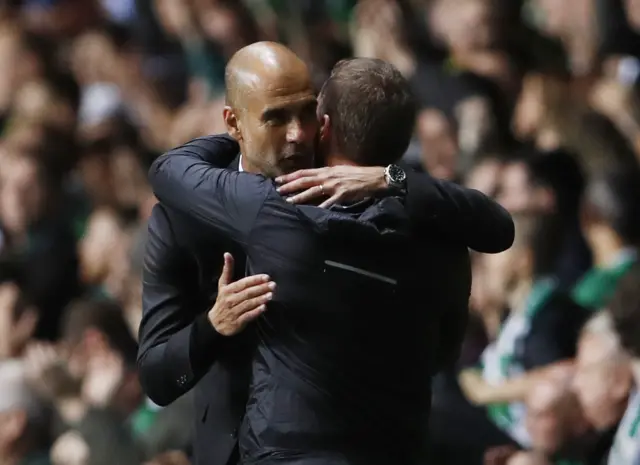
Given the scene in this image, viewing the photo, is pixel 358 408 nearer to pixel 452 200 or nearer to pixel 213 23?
pixel 452 200

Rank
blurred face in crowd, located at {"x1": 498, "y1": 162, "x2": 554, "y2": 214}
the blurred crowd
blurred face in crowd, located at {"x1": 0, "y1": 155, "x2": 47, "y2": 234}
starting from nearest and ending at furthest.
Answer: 1. the blurred crowd
2. blurred face in crowd, located at {"x1": 498, "y1": 162, "x2": 554, "y2": 214}
3. blurred face in crowd, located at {"x1": 0, "y1": 155, "x2": 47, "y2": 234}

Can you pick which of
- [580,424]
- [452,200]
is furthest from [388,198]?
[580,424]

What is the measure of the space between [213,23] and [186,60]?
0.39 metres

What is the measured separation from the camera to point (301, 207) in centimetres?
236

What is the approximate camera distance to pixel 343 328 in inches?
93.7

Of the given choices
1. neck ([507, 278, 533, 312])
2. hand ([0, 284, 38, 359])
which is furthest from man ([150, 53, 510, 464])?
hand ([0, 284, 38, 359])

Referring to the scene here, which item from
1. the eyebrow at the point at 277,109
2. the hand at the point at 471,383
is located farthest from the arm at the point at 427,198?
the hand at the point at 471,383

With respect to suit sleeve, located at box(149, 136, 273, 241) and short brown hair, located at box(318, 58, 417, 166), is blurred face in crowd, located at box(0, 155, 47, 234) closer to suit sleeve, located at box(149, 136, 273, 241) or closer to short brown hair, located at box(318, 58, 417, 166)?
suit sleeve, located at box(149, 136, 273, 241)

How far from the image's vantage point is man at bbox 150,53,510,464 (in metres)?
2.36

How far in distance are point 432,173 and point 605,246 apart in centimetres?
66

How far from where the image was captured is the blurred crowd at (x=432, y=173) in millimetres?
3781

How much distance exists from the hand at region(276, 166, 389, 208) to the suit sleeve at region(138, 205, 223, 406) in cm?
25

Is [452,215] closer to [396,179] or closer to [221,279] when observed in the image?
[396,179]

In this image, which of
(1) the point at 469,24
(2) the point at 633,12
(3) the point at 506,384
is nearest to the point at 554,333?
(3) the point at 506,384
